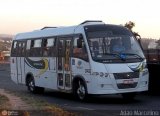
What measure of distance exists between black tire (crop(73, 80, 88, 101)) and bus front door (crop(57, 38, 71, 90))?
1.52 ft

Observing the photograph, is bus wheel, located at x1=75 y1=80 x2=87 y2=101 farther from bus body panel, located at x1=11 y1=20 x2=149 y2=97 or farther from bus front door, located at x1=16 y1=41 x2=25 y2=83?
bus front door, located at x1=16 y1=41 x2=25 y2=83

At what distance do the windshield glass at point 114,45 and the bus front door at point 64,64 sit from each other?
1471 millimetres

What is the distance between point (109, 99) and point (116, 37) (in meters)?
2.67

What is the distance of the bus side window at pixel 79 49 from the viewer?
59.9 ft

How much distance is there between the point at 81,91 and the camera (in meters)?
18.7

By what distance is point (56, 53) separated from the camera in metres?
20.5

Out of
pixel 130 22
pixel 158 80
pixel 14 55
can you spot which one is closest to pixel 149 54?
pixel 158 80

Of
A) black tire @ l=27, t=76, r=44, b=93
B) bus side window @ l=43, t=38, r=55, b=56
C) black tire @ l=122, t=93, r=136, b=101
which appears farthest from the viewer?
black tire @ l=27, t=76, r=44, b=93

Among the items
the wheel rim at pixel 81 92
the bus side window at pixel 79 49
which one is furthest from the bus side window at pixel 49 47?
the wheel rim at pixel 81 92

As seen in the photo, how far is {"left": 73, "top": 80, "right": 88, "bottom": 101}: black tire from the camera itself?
18364mm

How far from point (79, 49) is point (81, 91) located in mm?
1466

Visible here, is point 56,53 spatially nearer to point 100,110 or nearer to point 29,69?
point 29,69

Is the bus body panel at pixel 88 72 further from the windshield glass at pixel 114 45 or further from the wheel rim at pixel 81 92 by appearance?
the wheel rim at pixel 81 92

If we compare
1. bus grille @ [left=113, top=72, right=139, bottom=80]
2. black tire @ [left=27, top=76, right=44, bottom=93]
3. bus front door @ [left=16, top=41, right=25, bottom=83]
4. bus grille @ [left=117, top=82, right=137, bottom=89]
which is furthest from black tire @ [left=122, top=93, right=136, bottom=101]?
bus front door @ [left=16, top=41, right=25, bottom=83]
